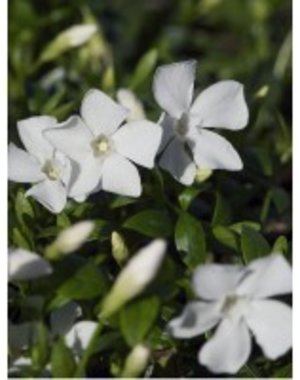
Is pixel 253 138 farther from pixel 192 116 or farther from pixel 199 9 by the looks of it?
pixel 192 116

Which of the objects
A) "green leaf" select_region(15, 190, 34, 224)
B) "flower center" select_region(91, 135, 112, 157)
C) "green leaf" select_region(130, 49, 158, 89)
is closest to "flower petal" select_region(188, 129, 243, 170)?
"flower center" select_region(91, 135, 112, 157)

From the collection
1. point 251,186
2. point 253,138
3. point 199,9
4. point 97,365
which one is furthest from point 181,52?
point 97,365

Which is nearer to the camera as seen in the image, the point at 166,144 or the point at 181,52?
the point at 166,144

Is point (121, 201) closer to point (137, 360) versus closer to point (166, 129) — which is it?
point (166, 129)

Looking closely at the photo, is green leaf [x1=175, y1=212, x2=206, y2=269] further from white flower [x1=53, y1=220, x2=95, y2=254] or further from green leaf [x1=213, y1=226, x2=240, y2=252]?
white flower [x1=53, y1=220, x2=95, y2=254]

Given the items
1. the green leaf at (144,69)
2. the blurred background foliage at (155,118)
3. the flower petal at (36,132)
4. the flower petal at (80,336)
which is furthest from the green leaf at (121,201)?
the green leaf at (144,69)

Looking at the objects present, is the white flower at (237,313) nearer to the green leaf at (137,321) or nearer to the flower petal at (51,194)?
the green leaf at (137,321)

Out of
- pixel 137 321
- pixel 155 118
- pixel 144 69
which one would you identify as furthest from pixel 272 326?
pixel 144 69
